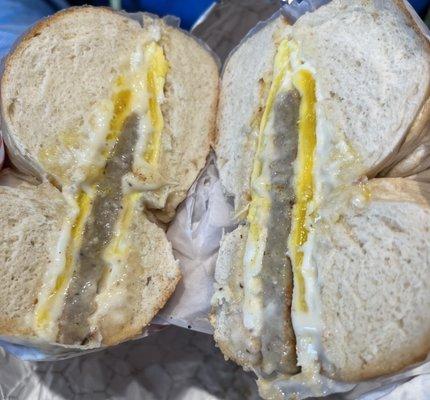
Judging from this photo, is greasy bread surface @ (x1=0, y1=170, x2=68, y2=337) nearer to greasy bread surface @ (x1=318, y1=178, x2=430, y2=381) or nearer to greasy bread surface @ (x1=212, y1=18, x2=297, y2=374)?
greasy bread surface @ (x1=212, y1=18, x2=297, y2=374)

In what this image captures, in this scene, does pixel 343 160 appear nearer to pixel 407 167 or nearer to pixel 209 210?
pixel 407 167

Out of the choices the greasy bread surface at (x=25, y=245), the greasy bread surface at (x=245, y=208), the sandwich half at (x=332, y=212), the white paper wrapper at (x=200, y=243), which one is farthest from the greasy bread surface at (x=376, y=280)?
the greasy bread surface at (x=25, y=245)

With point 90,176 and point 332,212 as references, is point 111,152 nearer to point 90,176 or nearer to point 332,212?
point 90,176

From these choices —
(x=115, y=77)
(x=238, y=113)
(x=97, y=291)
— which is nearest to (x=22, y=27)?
(x=115, y=77)

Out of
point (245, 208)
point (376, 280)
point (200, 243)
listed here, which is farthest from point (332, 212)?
point (200, 243)

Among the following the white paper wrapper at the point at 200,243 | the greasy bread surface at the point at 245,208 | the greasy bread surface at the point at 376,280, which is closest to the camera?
the greasy bread surface at the point at 376,280

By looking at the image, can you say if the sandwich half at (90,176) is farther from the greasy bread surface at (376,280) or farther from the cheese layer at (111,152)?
the greasy bread surface at (376,280)

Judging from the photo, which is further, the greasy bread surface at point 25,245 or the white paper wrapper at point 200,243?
the white paper wrapper at point 200,243
